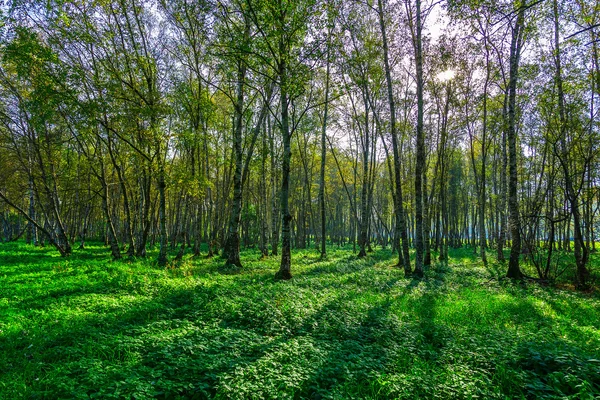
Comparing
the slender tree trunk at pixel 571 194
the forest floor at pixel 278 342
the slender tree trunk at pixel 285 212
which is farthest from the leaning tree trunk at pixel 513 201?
the slender tree trunk at pixel 285 212

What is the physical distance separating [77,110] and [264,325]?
13.2 metres

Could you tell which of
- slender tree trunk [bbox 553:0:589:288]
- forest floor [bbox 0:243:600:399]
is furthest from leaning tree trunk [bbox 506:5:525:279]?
forest floor [bbox 0:243:600:399]

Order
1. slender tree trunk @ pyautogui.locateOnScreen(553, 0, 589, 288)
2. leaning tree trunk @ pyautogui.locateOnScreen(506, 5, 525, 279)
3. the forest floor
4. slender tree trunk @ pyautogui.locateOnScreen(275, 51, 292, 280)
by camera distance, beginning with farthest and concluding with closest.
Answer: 1. leaning tree trunk @ pyautogui.locateOnScreen(506, 5, 525, 279)
2. slender tree trunk @ pyautogui.locateOnScreen(553, 0, 589, 288)
3. slender tree trunk @ pyautogui.locateOnScreen(275, 51, 292, 280)
4. the forest floor

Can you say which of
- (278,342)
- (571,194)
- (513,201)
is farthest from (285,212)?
(571,194)

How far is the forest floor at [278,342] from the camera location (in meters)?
4.33

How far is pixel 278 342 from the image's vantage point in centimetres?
582

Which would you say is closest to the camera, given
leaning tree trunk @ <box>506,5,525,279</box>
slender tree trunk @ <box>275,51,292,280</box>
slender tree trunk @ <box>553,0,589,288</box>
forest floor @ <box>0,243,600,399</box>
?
forest floor @ <box>0,243,600,399</box>

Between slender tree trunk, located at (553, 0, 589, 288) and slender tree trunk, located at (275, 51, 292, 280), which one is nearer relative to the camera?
slender tree trunk, located at (275, 51, 292, 280)

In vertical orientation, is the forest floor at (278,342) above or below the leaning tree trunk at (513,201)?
below

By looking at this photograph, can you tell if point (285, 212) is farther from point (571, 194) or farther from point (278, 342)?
point (571, 194)

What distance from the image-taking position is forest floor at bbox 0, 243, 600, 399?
433 cm

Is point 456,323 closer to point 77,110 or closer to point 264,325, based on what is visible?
point 264,325

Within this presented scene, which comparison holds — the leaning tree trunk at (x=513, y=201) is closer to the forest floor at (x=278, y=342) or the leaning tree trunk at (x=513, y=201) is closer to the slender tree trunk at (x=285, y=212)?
the forest floor at (x=278, y=342)

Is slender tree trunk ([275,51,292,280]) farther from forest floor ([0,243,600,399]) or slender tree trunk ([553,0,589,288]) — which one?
slender tree trunk ([553,0,589,288])
